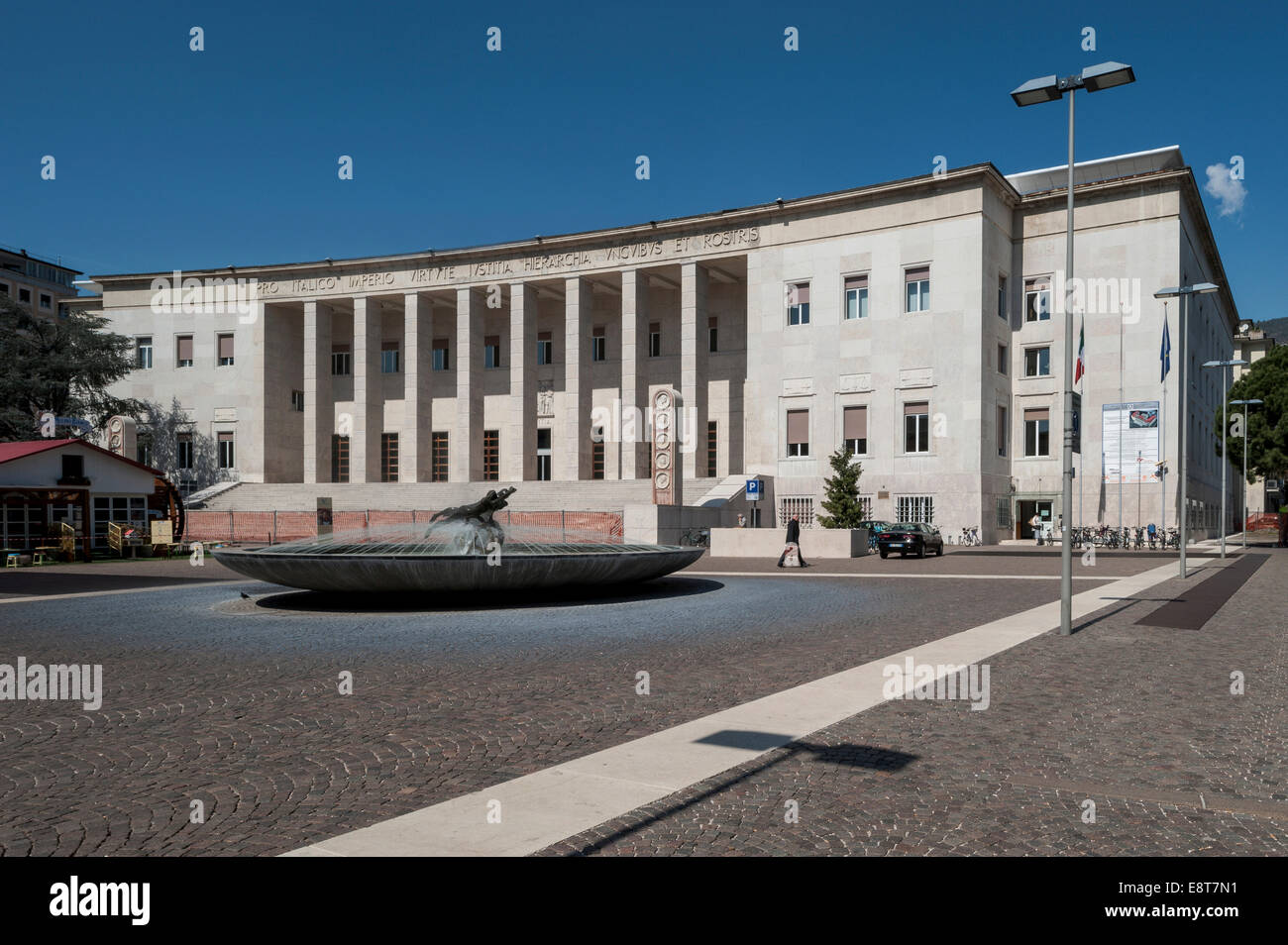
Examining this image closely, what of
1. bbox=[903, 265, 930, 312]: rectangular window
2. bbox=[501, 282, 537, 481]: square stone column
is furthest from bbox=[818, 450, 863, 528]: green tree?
bbox=[501, 282, 537, 481]: square stone column

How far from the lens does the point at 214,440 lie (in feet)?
212

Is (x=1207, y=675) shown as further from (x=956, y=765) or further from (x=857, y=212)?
(x=857, y=212)

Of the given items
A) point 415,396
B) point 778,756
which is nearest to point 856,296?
point 415,396

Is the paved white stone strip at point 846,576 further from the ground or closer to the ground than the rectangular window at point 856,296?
closer to the ground

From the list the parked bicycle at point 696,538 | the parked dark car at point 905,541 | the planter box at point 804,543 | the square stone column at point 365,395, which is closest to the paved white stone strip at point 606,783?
the planter box at point 804,543

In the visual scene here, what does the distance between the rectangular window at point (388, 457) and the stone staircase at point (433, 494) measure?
14.8 feet

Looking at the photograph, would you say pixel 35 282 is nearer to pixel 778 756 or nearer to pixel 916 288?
pixel 916 288

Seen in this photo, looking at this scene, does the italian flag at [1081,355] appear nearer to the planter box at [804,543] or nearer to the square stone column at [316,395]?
the planter box at [804,543]

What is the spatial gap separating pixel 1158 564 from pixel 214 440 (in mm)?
59271

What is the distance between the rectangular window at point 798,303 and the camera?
52.0 metres

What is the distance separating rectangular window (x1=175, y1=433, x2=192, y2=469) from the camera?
65.5 m

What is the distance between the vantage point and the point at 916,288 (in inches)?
1922

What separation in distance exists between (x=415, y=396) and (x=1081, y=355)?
4102 cm
